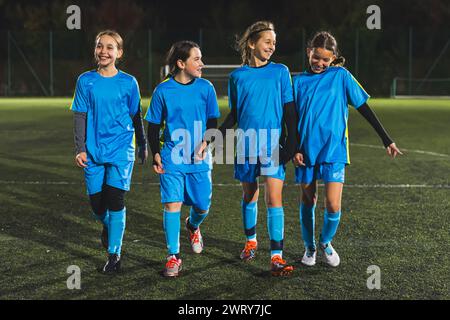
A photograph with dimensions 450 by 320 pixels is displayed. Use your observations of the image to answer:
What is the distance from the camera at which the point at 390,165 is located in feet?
32.1

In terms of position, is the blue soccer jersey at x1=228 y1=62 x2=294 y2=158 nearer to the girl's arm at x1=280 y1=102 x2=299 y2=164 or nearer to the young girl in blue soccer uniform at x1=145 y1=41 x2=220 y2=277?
the girl's arm at x1=280 y1=102 x2=299 y2=164

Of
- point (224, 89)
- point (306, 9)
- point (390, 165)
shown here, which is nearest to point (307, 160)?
point (390, 165)

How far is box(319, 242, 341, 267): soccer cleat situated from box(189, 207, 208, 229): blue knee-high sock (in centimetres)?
86

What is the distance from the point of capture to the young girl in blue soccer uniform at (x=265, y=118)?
4.49 meters

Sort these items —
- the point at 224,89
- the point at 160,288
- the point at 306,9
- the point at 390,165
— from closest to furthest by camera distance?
the point at 160,288
the point at 390,165
the point at 224,89
the point at 306,9

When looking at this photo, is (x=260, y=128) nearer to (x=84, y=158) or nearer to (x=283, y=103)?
(x=283, y=103)

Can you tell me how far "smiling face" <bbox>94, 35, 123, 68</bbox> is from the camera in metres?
4.55

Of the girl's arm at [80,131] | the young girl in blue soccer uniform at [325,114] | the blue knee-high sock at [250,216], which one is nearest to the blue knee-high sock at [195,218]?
the blue knee-high sock at [250,216]

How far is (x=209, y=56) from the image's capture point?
34.3 meters

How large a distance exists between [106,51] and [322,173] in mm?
1599

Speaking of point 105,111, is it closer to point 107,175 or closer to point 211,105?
point 107,175

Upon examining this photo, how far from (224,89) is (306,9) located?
1644cm

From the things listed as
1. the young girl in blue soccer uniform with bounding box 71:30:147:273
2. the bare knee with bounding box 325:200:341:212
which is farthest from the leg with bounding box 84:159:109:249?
the bare knee with bounding box 325:200:341:212

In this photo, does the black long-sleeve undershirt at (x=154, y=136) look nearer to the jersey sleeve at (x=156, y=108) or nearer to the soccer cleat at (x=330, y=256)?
the jersey sleeve at (x=156, y=108)
